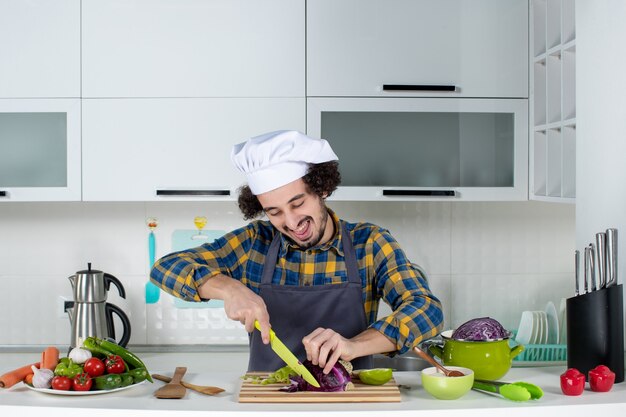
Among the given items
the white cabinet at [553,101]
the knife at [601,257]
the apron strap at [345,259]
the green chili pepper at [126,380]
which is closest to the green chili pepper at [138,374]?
the green chili pepper at [126,380]

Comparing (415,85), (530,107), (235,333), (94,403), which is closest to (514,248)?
(530,107)

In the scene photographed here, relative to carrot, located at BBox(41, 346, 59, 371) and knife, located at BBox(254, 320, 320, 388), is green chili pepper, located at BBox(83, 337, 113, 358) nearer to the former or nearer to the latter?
carrot, located at BBox(41, 346, 59, 371)

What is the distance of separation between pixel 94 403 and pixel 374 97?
1568 mm

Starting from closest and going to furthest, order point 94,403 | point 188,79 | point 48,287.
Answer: point 94,403, point 188,79, point 48,287

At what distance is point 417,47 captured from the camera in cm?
290

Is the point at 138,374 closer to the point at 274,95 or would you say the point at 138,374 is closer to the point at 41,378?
the point at 41,378

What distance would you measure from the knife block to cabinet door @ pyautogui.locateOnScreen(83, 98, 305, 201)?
126 centimetres

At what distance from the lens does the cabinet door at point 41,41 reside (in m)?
2.85

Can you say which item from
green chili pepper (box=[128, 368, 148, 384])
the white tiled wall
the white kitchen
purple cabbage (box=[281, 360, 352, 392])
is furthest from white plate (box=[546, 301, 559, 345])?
green chili pepper (box=[128, 368, 148, 384])

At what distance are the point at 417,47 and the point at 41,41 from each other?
1309mm

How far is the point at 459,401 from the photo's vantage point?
175 cm

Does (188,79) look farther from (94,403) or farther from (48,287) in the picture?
(94,403)

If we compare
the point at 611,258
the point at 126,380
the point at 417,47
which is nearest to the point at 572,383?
the point at 611,258

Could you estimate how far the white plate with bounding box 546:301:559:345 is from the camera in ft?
10.0
